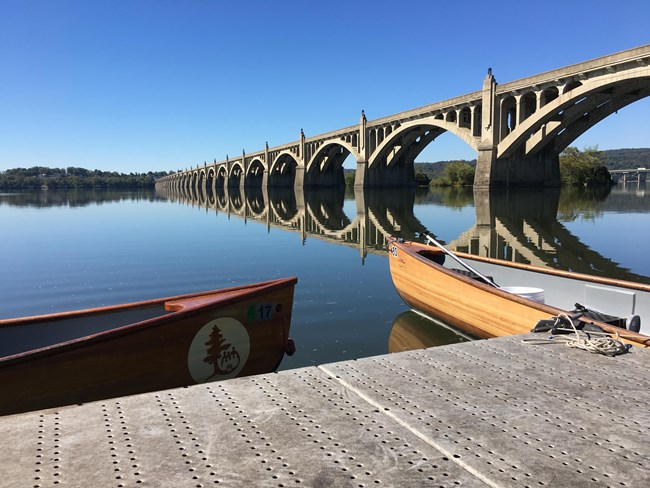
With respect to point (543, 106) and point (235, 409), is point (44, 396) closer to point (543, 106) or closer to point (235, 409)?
point (235, 409)

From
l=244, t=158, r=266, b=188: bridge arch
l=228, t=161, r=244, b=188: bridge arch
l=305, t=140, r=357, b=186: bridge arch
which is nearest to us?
l=305, t=140, r=357, b=186: bridge arch

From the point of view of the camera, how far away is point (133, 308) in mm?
5449

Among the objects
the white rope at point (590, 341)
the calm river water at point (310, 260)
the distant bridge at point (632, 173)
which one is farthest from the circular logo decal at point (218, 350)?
the distant bridge at point (632, 173)

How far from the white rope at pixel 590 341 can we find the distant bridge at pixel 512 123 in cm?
2998

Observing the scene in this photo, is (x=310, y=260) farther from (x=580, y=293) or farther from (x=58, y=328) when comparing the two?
(x=58, y=328)

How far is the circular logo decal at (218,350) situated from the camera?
4.96 meters

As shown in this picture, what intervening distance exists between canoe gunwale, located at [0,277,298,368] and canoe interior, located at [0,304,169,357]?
0.04 meters

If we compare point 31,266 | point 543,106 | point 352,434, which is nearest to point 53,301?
point 31,266

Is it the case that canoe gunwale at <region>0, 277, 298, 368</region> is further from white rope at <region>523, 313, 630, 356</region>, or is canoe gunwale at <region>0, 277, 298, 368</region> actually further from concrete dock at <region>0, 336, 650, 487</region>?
white rope at <region>523, 313, 630, 356</region>

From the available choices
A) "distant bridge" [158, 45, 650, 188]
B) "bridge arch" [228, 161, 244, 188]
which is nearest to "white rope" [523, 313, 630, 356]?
"distant bridge" [158, 45, 650, 188]

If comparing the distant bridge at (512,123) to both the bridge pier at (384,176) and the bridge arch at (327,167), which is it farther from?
the bridge arch at (327,167)

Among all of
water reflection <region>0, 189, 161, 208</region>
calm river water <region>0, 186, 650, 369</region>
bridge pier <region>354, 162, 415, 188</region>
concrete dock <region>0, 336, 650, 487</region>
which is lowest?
calm river water <region>0, 186, 650, 369</region>

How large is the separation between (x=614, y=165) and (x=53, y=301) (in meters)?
206

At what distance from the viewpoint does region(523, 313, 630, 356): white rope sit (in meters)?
3.85
